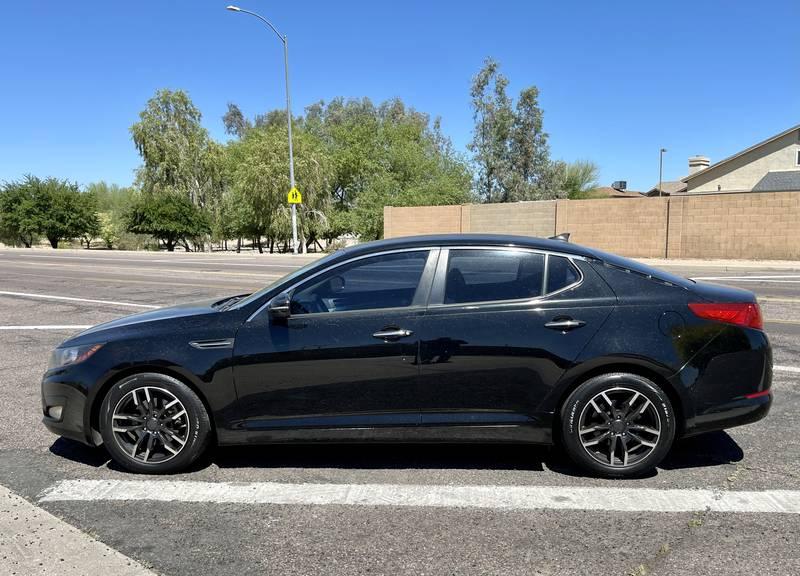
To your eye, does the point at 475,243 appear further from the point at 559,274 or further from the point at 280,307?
the point at 280,307

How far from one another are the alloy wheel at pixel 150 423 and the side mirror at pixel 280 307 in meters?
0.84

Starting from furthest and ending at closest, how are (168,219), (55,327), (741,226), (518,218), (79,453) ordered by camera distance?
1. (168,219)
2. (518,218)
3. (741,226)
4. (55,327)
5. (79,453)

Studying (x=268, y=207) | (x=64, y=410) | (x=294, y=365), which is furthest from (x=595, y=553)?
(x=268, y=207)

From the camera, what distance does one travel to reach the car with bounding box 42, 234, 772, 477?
3.66 meters

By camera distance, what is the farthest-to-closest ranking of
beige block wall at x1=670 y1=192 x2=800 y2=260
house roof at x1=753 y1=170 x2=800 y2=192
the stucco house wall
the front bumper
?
the stucco house wall, house roof at x1=753 y1=170 x2=800 y2=192, beige block wall at x1=670 y1=192 x2=800 y2=260, the front bumper

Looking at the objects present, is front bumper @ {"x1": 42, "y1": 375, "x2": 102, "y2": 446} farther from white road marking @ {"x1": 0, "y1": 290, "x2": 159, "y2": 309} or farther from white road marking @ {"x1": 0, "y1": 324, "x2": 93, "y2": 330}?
white road marking @ {"x1": 0, "y1": 290, "x2": 159, "y2": 309}

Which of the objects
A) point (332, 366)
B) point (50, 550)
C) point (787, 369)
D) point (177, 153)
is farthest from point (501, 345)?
point (177, 153)

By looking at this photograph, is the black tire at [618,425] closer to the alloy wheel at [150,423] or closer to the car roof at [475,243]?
the car roof at [475,243]

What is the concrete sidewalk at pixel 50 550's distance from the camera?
2.80 m

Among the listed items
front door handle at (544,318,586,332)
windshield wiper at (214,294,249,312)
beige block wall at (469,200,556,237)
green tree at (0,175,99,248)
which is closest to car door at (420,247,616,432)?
front door handle at (544,318,586,332)

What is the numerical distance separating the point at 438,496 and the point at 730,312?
2167 millimetres

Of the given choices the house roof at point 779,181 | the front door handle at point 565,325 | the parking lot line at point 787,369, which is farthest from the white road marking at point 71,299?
the house roof at point 779,181

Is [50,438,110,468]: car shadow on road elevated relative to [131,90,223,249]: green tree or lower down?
lower down

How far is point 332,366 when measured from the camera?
12.1 ft
